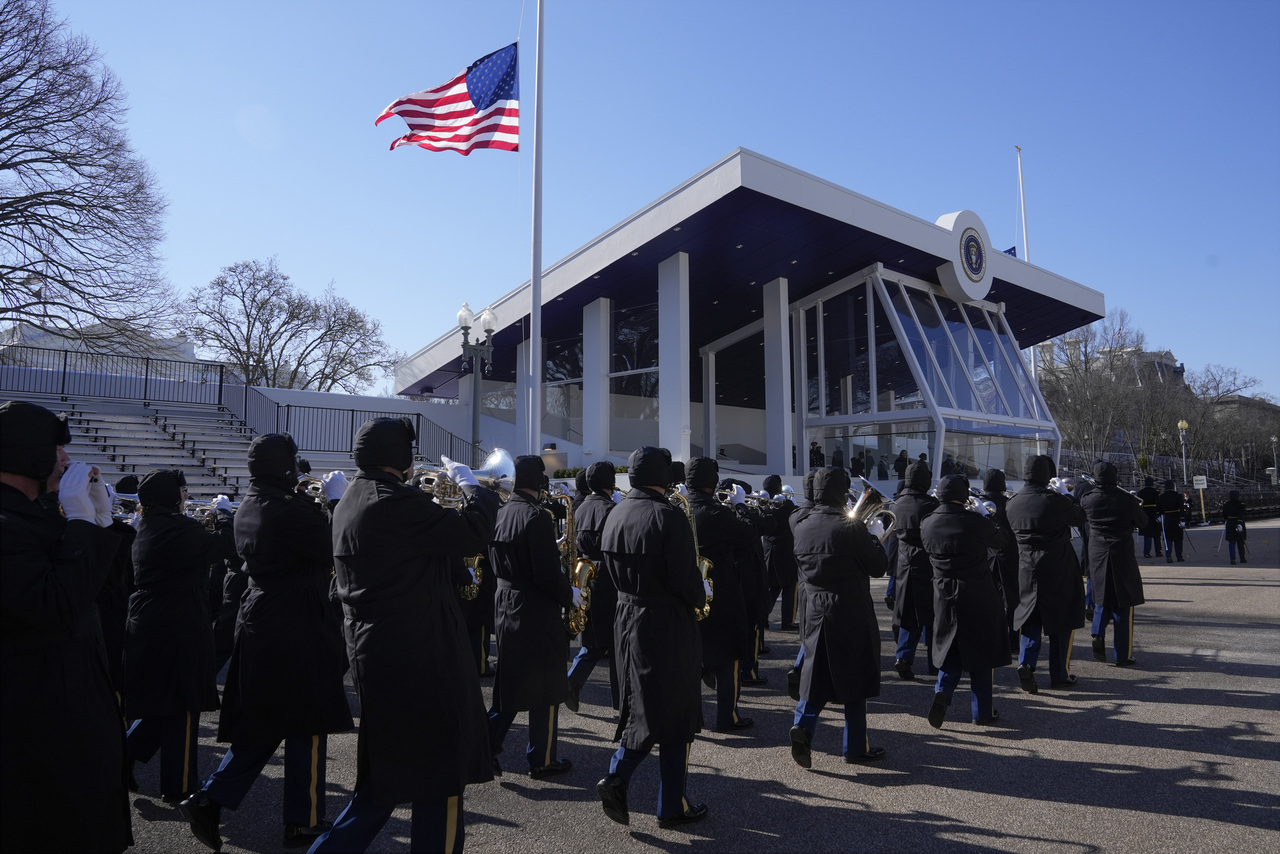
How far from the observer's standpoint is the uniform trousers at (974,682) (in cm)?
582

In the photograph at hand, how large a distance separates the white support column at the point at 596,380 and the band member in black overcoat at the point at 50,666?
19815 millimetres

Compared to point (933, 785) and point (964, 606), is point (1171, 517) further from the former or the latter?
point (933, 785)

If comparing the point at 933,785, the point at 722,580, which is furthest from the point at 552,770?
the point at 933,785

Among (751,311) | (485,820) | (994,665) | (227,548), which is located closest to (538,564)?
(485,820)

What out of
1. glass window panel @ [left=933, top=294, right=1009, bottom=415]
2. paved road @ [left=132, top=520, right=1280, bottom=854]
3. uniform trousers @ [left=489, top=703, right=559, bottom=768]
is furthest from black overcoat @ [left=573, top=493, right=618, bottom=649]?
glass window panel @ [left=933, top=294, right=1009, bottom=415]

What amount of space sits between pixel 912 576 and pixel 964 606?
1727mm

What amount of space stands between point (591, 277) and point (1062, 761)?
17653 mm

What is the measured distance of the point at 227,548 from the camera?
4.98m

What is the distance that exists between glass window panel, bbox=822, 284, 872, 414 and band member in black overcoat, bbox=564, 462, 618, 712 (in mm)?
19252

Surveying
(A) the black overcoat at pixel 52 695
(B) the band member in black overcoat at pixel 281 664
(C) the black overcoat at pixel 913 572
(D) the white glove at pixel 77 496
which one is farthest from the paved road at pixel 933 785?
(D) the white glove at pixel 77 496

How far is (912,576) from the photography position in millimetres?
7547

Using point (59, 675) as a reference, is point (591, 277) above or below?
above

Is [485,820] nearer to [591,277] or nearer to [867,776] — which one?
[867,776]

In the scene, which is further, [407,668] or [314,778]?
[314,778]
